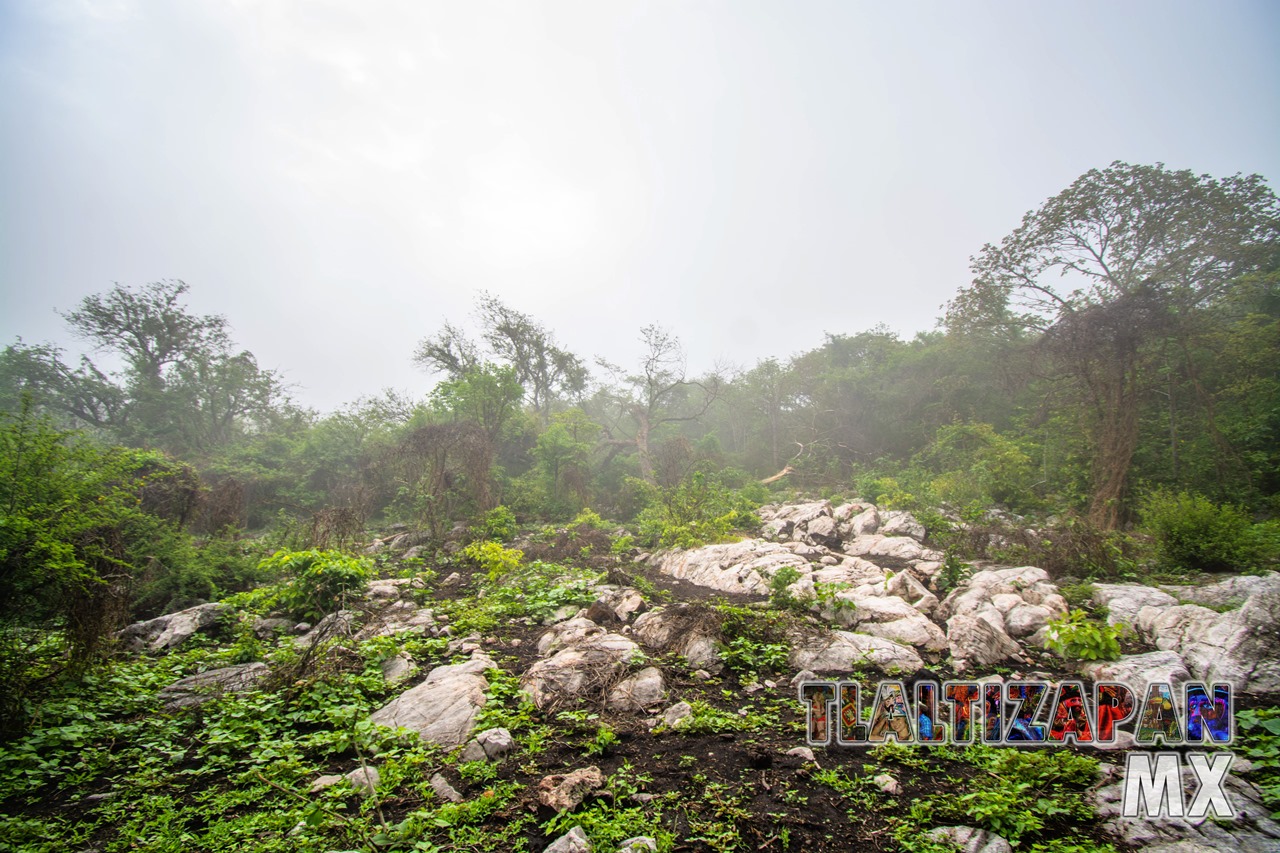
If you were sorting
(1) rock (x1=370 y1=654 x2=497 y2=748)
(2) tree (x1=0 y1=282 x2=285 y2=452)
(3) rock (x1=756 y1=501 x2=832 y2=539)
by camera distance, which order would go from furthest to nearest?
(2) tree (x1=0 y1=282 x2=285 y2=452) < (3) rock (x1=756 y1=501 x2=832 y2=539) < (1) rock (x1=370 y1=654 x2=497 y2=748)

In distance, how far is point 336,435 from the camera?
69.4 ft

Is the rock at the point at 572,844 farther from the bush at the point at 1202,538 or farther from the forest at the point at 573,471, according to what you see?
the bush at the point at 1202,538

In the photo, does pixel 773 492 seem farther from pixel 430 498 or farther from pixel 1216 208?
pixel 1216 208

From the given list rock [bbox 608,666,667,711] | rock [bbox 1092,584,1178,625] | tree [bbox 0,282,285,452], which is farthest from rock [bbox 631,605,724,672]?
tree [bbox 0,282,285,452]

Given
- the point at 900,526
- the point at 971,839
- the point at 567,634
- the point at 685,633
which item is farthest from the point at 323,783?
the point at 900,526

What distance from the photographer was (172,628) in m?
5.79

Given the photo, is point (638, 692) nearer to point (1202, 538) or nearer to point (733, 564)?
point (733, 564)

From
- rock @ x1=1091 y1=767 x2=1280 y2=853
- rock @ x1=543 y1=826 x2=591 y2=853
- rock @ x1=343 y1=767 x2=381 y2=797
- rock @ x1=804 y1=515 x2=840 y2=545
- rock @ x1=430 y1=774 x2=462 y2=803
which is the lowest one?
rock @ x1=430 y1=774 x2=462 y2=803

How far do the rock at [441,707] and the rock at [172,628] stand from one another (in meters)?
3.77

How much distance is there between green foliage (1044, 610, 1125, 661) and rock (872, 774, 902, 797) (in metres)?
3.09

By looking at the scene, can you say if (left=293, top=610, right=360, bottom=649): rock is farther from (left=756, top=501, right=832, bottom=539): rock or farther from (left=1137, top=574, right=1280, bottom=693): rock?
(left=756, top=501, right=832, bottom=539): rock

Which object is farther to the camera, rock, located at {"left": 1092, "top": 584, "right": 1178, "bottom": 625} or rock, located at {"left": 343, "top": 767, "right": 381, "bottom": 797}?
rock, located at {"left": 1092, "top": 584, "right": 1178, "bottom": 625}

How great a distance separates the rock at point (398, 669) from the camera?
4664 mm

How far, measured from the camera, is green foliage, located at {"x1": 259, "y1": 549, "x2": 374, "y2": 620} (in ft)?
20.9
